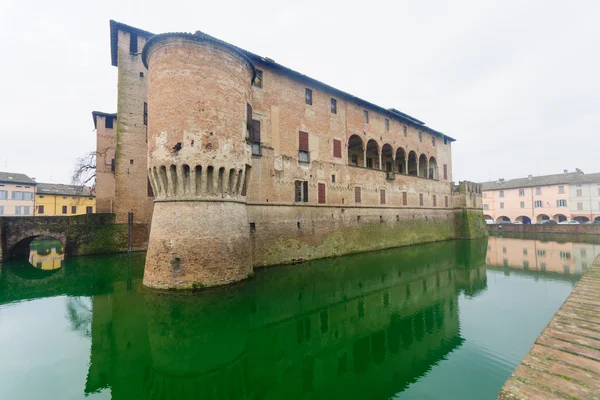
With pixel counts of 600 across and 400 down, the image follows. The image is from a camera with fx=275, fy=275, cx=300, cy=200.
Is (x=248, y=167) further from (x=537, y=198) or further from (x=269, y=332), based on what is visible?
(x=537, y=198)

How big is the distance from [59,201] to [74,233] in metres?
30.3

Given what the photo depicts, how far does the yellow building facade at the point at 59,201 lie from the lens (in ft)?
133

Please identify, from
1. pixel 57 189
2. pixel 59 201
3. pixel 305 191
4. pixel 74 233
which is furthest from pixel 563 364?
pixel 57 189

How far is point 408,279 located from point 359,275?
240 cm

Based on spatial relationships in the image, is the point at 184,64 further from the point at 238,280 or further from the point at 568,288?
the point at 568,288

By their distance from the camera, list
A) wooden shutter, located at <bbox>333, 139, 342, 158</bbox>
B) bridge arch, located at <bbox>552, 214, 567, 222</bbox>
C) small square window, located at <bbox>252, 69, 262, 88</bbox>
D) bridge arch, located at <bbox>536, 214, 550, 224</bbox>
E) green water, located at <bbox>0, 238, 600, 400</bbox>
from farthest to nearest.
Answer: bridge arch, located at <bbox>536, 214, 550, 224</bbox>, bridge arch, located at <bbox>552, 214, 567, 222</bbox>, wooden shutter, located at <bbox>333, 139, 342, 158</bbox>, small square window, located at <bbox>252, 69, 262, 88</bbox>, green water, located at <bbox>0, 238, 600, 400</bbox>

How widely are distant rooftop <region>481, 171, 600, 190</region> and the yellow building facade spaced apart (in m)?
62.7

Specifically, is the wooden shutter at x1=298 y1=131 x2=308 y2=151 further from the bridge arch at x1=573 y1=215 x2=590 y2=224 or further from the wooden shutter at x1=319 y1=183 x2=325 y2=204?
the bridge arch at x1=573 y1=215 x2=590 y2=224

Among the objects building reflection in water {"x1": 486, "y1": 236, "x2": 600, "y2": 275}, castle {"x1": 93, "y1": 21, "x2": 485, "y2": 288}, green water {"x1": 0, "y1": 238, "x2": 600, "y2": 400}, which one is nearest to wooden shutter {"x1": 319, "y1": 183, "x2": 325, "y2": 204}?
castle {"x1": 93, "y1": 21, "x2": 485, "y2": 288}

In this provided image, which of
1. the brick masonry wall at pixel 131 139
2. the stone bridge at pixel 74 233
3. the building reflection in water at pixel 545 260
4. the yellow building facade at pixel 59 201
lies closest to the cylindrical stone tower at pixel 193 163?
the brick masonry wall at pixel 131 139

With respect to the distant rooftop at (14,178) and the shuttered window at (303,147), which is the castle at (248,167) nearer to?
the shuttered window at (303,147)

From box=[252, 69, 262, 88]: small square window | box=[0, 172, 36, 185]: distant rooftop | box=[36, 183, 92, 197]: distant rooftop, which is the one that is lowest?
box=[36, 183, 92, 197]: distant rooftop

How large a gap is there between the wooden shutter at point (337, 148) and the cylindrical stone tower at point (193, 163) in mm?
9876

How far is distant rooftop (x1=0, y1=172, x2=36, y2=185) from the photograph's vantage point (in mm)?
37341
